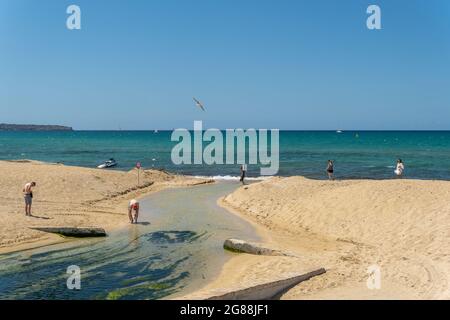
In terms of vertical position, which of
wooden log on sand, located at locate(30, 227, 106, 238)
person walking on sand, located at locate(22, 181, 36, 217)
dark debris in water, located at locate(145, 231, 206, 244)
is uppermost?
person walking on sand, located at locate(22, 181, 36, 217)

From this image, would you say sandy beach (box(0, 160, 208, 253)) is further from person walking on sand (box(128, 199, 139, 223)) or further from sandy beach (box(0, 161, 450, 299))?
person walking on sand (box(128, 199, 139, 223))

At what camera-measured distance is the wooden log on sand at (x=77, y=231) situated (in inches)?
785

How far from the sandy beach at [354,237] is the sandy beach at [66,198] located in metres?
7.60

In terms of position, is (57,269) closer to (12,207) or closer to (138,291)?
(138,291)

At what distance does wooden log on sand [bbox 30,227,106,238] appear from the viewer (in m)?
19.9

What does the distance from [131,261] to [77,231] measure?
14.5 ft

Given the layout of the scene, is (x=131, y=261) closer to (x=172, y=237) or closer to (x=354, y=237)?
(x=172, y=237)

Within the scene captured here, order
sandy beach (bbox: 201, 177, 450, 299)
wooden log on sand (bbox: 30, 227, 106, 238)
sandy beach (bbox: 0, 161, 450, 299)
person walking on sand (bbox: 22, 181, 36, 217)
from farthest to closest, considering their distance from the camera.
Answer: person walking on sand (bbox: 22, 181, 36, 217), wooden log on sand (bbox: 30, 227, 106, 238), sandy beach (bbox: 0, 161, 450, 299), sandy beach (bbox: 201, 177, 450, 299)

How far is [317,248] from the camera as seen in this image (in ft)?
62.1

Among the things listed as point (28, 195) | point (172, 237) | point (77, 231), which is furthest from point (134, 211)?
point (28, 195)

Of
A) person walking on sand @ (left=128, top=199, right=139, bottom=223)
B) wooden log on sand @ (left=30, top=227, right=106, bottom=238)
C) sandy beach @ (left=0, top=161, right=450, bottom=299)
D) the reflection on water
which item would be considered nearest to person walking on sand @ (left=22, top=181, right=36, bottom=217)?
sandy beach @ (left=0, top=161, right=450, bottom=299)

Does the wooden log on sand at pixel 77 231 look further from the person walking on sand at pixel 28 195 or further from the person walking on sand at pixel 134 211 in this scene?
the person walking on sand at pixel 134 211

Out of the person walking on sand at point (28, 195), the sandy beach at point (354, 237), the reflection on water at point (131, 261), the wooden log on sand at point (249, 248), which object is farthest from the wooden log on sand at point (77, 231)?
the sandy beach at point (354, 237)

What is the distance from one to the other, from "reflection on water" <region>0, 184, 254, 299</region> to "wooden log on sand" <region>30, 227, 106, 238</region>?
53 cm
